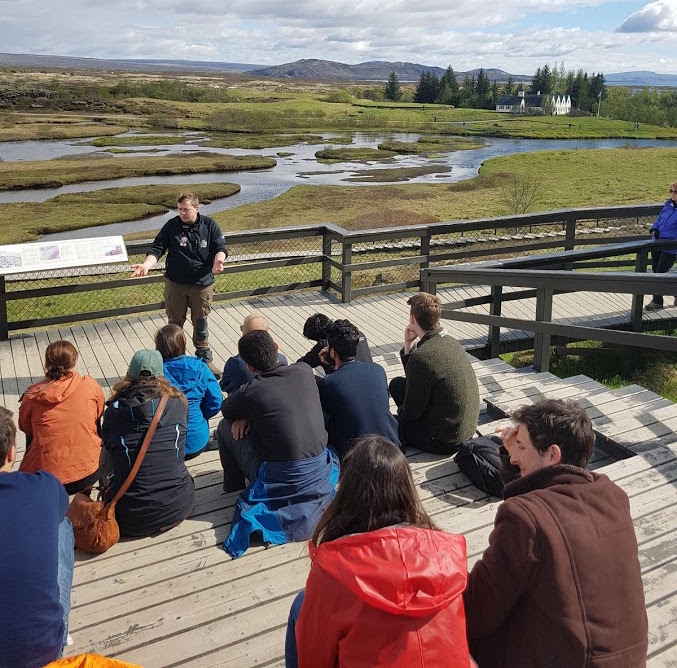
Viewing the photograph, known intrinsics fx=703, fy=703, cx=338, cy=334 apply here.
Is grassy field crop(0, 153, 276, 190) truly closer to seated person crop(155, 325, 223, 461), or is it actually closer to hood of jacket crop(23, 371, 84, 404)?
seated person crop(155, 325, 223, 461)

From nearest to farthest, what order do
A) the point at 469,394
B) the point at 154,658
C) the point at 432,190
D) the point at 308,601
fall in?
the point at 308,601 < the point at 154,658 < the point at 469,394 < the point at 432,190

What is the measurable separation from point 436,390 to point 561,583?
2303 millimetres

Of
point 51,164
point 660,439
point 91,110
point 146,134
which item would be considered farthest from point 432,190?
point 91,110

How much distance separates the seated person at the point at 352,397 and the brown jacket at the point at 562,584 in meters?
1.85

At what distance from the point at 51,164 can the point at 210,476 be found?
43.3m

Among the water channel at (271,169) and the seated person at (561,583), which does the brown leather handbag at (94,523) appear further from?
the water channel at (271,169)

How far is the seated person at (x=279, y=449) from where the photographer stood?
347cm

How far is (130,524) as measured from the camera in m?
3.53

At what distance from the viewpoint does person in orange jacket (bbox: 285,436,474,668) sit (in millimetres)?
1800

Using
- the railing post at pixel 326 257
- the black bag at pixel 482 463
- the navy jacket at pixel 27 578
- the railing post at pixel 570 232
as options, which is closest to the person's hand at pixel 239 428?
the black bag at pixel 482 463

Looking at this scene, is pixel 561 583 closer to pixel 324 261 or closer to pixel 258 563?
pixel 258 563

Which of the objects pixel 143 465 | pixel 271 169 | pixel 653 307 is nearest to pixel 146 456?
pixel 143 465

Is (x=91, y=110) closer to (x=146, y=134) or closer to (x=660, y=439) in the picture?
(x=146, y=134)

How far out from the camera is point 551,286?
557 centimetres
